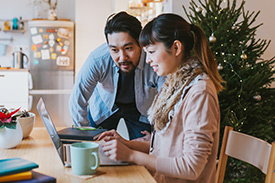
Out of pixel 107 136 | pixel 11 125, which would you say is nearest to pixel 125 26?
pixel 107 136

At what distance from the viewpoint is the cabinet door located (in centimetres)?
539

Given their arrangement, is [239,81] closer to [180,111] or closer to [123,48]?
A: [123,48]

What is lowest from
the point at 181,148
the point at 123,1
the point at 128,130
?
the point at 128,130

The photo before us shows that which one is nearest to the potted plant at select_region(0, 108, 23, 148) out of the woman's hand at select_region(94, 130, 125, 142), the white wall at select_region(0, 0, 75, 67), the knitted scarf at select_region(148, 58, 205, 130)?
the woman's hand at select_region(94, 130, 125, 142)

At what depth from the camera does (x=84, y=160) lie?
1030mm

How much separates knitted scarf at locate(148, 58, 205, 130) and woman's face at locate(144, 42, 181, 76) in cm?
3

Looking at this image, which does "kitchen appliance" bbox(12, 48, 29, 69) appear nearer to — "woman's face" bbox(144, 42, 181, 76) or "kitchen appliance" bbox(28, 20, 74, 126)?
"kitchen appliance" bbox(28, 20, 74, 126)

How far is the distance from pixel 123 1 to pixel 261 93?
11.7 feet

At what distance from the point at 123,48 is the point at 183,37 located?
23.5 inches

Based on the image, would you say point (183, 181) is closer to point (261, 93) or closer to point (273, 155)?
point (273, 155)

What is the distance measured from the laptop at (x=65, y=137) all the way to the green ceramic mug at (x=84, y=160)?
0.30ft

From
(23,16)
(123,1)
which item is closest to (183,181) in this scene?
(123,1)

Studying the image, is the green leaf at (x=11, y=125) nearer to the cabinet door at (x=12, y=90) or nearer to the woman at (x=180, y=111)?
the woman at (x=180, y=111)

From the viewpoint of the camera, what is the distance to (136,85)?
7.03 feet
